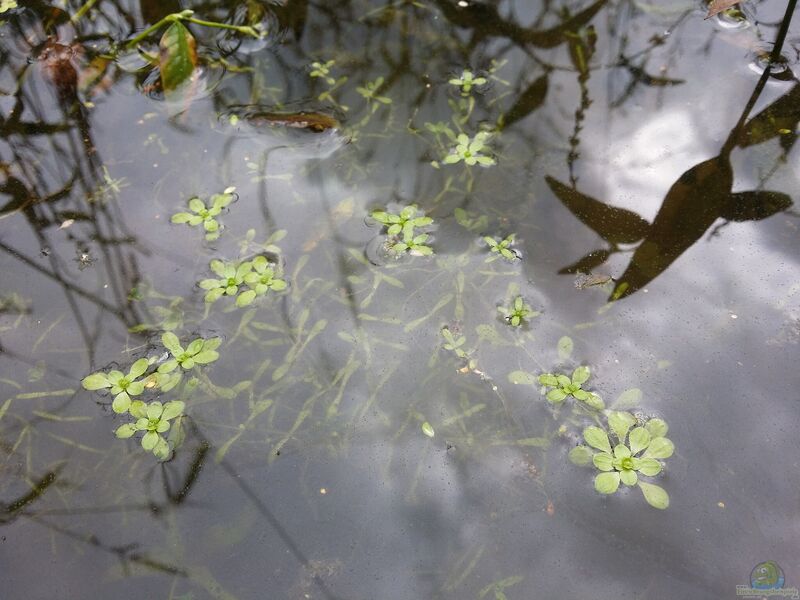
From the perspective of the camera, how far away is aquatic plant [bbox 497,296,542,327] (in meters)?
2.23

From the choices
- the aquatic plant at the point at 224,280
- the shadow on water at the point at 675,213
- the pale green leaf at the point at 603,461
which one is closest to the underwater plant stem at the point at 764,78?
the shadow on water at the point at 675,213

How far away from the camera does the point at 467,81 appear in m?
2.95

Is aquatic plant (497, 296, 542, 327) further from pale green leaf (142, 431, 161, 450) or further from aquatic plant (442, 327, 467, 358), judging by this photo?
pale green leaf (142, 431, 161, 450)

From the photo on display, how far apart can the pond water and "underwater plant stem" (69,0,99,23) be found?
0.48 feet

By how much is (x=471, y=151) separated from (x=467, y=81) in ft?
1.55

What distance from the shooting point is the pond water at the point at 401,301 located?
1.83 meters

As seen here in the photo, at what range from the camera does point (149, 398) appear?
7.01 ft

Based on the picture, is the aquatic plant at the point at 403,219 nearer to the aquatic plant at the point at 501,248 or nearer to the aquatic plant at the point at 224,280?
the aquatic plant at the point at 501,248

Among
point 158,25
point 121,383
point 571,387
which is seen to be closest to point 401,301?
point 571,387

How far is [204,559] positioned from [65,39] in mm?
2817

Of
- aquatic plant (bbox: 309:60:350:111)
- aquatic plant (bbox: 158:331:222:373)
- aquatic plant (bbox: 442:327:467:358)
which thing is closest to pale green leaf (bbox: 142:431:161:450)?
aquatic plant (bbox: 158:331:222:373)

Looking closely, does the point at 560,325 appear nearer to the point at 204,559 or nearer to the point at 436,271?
the point at 436,271

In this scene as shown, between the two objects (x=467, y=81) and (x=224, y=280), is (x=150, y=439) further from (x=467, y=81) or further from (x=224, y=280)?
(x=467, y=81)

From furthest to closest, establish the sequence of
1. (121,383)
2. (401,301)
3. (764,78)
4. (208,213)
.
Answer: (764,78) < (208,213) < (401,301) < (121,383)
